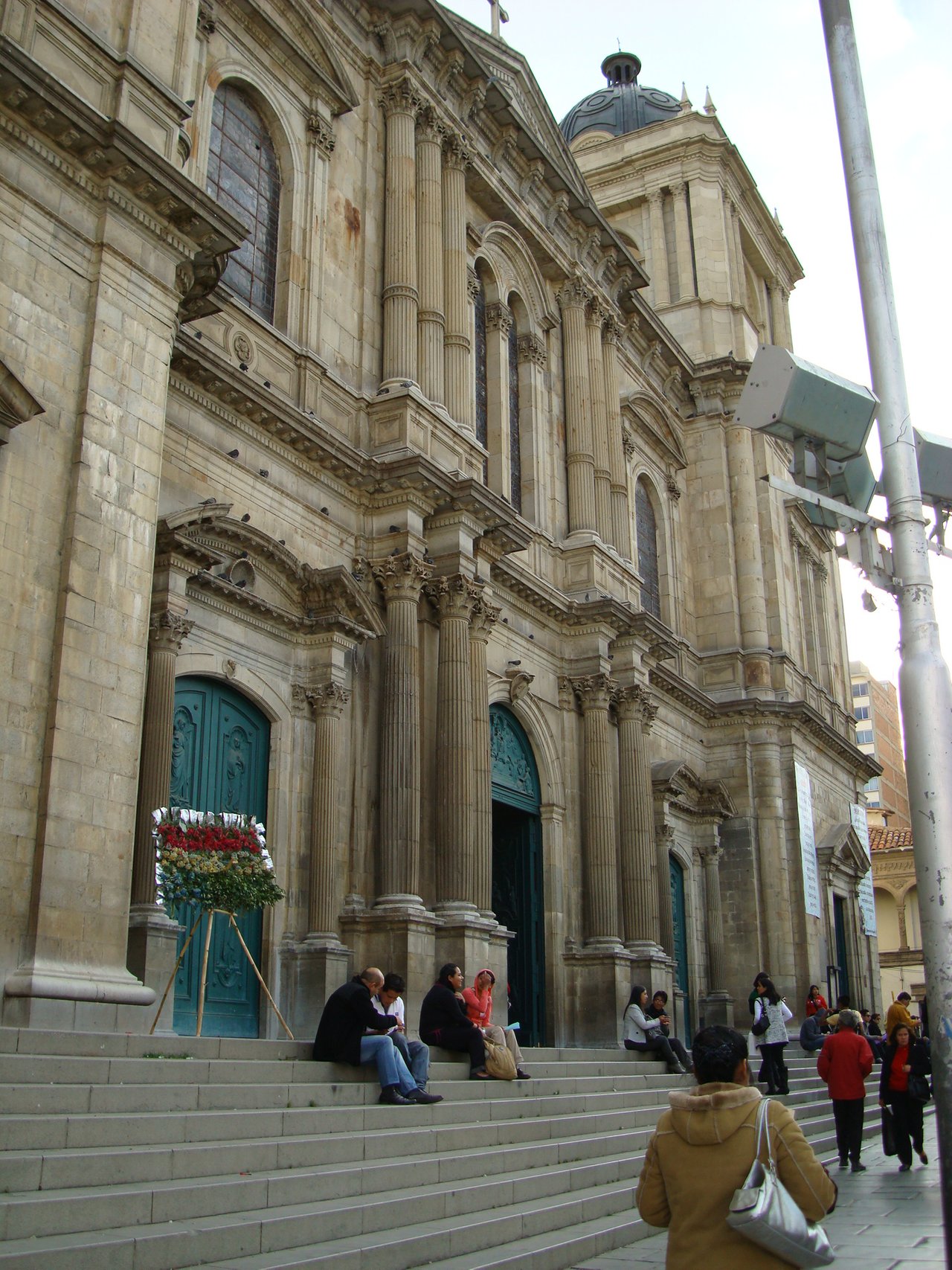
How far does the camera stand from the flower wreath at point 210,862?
11.8 metres

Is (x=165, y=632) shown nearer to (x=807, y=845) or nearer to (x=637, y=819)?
(x=637, y=819)

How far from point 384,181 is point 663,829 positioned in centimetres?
1363

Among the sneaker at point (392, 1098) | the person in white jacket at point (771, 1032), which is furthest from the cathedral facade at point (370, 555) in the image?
the person in white jacket at point (771, 1032)

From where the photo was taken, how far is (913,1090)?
491 inches

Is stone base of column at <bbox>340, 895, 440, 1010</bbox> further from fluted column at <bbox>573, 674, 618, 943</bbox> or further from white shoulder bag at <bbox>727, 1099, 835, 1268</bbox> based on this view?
white shoulder bag at <bbox>727, 1099, 835, 1268</bbox>

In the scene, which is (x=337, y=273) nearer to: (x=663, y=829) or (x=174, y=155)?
(x=174, y=155)

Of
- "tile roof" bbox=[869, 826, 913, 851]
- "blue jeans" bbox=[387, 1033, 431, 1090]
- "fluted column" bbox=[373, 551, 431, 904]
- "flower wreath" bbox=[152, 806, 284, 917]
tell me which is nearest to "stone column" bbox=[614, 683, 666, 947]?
"fluted column" bbox=[373, 551, 431, 904]

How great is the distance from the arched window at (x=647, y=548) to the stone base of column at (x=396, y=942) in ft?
47.3

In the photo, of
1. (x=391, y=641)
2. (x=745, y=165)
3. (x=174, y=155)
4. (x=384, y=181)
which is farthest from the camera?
(x=745, y=165)

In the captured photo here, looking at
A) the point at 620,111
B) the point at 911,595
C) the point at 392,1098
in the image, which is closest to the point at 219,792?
the point at 392,1098

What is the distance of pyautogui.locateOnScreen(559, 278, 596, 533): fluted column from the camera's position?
83.4 feet

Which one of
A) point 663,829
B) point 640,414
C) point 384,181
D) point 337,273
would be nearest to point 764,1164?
point 337,273

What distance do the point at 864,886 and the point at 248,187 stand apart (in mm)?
27145

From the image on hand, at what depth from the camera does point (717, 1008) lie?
93.0 feet
